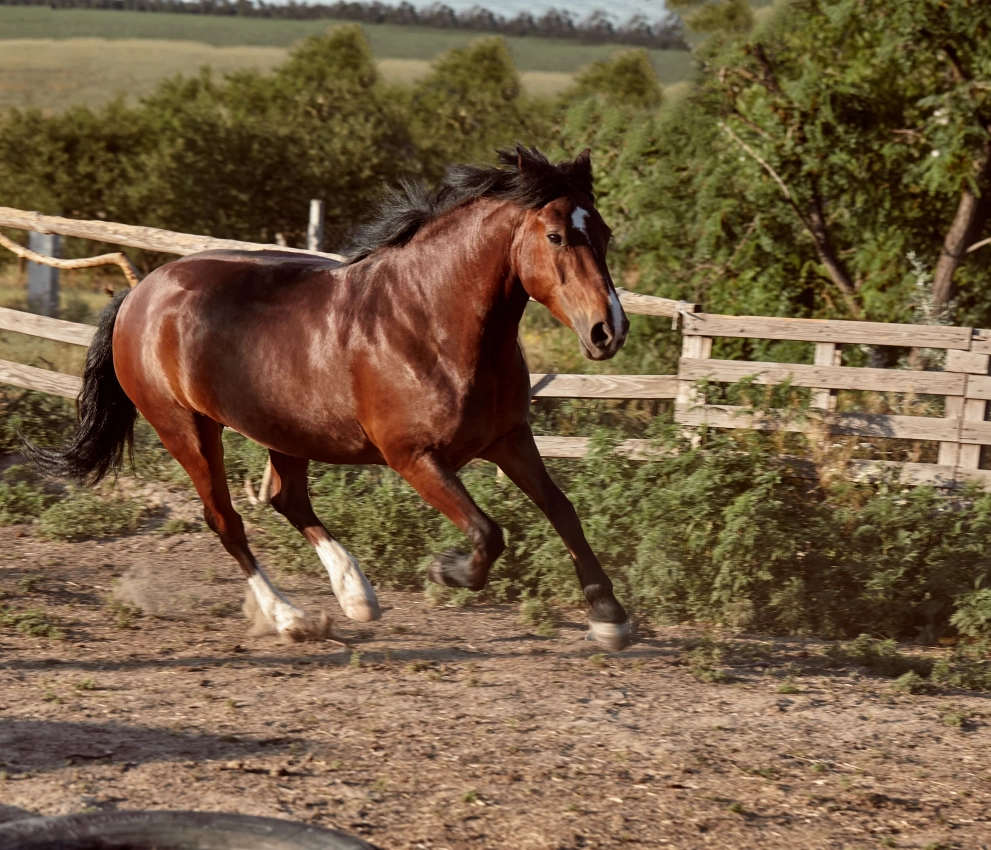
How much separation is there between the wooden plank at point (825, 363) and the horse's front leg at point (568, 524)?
2.29 m

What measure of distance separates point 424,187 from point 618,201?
7569 mm

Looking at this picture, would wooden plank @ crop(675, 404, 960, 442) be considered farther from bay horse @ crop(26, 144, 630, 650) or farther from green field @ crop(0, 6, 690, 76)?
green field @ crop(0, 6, 690, 76)

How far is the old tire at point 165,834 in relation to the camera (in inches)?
109

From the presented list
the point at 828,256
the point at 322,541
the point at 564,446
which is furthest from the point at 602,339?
the point at 828,256

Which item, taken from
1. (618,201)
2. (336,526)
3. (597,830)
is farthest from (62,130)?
(597,830)

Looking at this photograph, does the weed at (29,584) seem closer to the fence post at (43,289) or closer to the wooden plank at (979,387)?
the wooden plank at (979,387)

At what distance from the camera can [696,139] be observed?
10930 millimetres

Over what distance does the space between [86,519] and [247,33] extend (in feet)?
90.6

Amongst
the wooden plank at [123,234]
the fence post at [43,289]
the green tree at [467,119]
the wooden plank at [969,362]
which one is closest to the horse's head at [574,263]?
the wooden plank at [969,362]

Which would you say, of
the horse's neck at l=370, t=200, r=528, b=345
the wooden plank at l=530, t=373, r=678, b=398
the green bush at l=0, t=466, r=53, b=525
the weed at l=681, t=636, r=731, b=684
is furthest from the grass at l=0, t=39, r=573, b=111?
the weed at l=681, t=636, r=731, b=684

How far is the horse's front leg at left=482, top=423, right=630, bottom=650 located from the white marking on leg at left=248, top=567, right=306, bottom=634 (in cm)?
119

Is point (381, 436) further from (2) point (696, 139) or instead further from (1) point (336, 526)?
(2) point (696, 139)

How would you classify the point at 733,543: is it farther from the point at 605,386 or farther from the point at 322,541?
the point at 322,541

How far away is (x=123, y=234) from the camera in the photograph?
820cm
